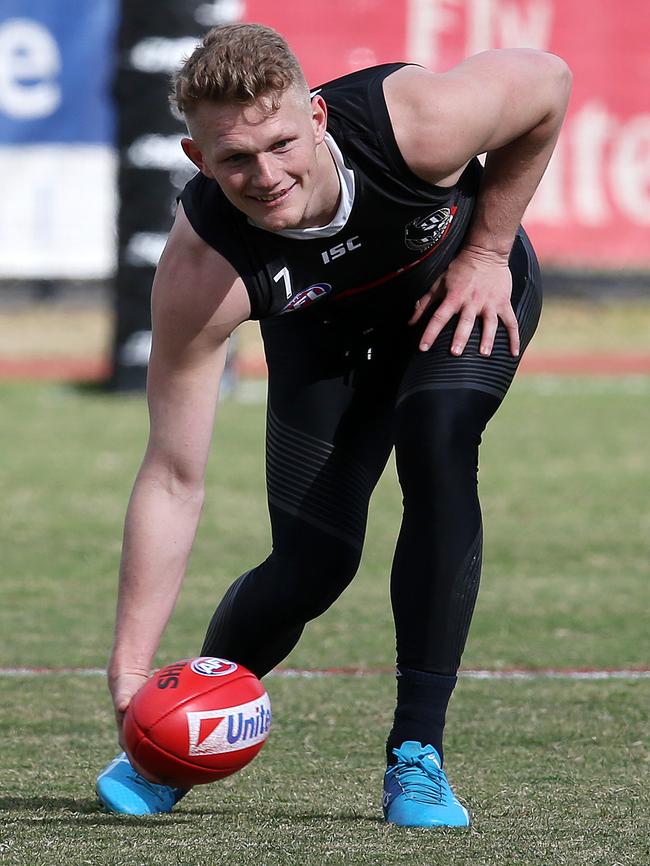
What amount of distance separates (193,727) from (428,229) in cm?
128

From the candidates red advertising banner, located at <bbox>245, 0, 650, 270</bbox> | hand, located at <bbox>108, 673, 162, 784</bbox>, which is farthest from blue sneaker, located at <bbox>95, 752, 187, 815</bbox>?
red advertising banner, located at <bbox>245, 0, 650, 270</bbox>

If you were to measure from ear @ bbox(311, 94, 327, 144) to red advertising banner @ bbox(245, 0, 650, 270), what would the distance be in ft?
36.3

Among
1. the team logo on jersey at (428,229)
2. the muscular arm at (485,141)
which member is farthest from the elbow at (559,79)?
the team logo on jersey at (428,229)

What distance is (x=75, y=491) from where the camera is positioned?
8.73 metres

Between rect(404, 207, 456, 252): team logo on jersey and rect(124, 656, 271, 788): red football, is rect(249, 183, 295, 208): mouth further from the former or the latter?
rect(124, 656, 271, 788): red football

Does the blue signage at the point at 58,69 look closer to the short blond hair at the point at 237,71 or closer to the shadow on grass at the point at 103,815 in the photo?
the shadow on grass at the point at 103,815

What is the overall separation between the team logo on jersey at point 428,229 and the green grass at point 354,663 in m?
1.31

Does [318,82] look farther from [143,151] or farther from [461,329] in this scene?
[461,329]

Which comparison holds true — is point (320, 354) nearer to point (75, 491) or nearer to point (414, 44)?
point (75, 491)

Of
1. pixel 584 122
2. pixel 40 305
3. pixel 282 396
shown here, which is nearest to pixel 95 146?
pixel 40 305

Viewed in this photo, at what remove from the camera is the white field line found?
5.18 meters

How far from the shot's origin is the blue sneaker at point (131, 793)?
3.70 metres

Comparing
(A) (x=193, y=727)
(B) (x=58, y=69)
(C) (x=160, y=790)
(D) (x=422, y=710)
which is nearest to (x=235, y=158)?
(A) (x=193, y=727)

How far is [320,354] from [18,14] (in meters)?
11.3
